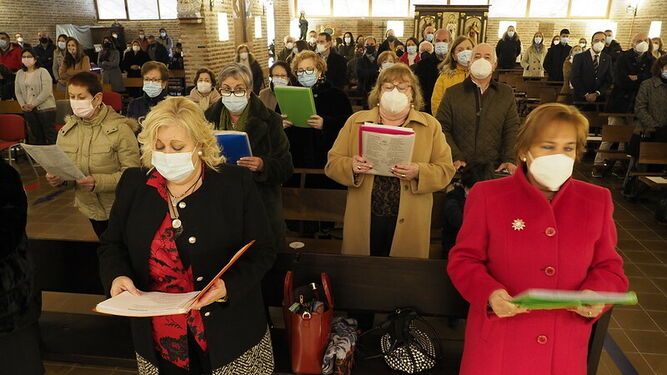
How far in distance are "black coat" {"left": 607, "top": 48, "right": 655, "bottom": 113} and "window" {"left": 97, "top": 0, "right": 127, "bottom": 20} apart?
62.3 ft

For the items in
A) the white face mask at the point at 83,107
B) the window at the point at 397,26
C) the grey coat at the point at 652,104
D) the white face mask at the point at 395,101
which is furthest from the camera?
the window at the point at 397,26

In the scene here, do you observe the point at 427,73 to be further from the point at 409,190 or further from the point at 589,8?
the point at 589,8

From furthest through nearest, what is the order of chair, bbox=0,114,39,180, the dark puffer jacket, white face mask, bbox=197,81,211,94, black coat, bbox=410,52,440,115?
chair, bbox=0,114,39,180, black coat, bbox=410,52,440,115, white face mask, bbox=197,81,211,94, the dark puffer jacket

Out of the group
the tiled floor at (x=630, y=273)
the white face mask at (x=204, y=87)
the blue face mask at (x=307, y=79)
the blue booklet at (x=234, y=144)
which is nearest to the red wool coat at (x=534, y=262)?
the blue booklet at (x=234, y=144)

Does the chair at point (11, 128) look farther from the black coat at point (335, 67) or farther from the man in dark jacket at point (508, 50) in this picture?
the man in dark jacket at point (508, 50)

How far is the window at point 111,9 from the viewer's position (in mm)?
20656

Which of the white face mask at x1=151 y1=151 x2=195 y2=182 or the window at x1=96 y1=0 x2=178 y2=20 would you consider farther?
the window at x1=96 y1=0 x2=178 y2=20

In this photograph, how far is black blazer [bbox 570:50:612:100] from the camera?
9.27 metres

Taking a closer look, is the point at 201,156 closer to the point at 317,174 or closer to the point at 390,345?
the point at 390,345

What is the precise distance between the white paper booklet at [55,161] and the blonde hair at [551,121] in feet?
7.98

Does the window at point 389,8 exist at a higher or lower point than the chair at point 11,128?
higher

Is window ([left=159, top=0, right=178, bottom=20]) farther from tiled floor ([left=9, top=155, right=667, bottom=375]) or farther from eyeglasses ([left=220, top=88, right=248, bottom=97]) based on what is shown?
eyeglasses ([left=220, top=88, right=248, bottom=97])

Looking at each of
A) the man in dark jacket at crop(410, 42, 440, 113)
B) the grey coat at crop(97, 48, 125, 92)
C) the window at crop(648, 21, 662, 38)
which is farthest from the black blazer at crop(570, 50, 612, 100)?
the grey coat at crop(97, 48, 125, 92)

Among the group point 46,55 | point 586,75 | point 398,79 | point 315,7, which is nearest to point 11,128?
point 398,79
